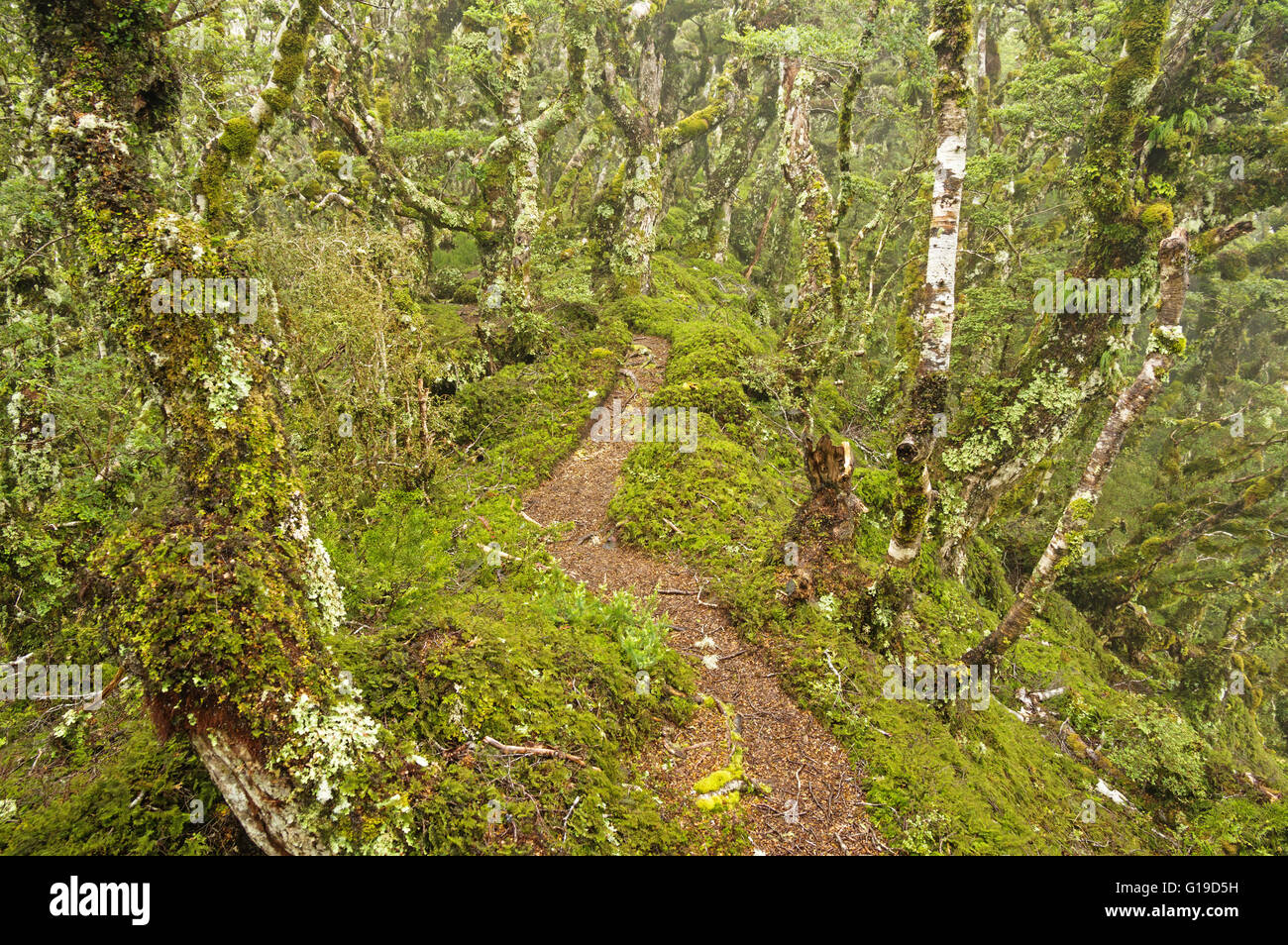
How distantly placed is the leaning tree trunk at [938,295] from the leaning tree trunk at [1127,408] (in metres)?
1.51

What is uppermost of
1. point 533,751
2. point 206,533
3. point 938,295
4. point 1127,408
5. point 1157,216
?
point 1157,216

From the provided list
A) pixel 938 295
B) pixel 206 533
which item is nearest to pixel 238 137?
pixel 206 533

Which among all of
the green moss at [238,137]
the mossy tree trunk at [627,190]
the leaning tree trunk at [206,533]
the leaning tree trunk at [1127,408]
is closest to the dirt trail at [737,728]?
the leaning tree trunk at [206,533]

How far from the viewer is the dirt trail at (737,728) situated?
444cm

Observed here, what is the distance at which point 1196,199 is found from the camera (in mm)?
9719

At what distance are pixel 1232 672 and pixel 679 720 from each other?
45.4ft

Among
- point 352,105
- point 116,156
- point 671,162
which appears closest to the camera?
point 116,156

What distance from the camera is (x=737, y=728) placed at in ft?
17.3

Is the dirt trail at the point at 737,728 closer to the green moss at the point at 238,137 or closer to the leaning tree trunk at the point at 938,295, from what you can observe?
→ the leaning tree trunk at the point at 938,295

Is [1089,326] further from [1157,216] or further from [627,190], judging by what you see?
[627,190]

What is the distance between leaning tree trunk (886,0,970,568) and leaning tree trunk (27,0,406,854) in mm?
5024

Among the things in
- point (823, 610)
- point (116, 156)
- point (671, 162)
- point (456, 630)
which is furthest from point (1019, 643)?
point (671, 162)

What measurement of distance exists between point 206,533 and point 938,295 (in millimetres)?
6424

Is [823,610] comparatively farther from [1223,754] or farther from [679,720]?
[1223,754]
